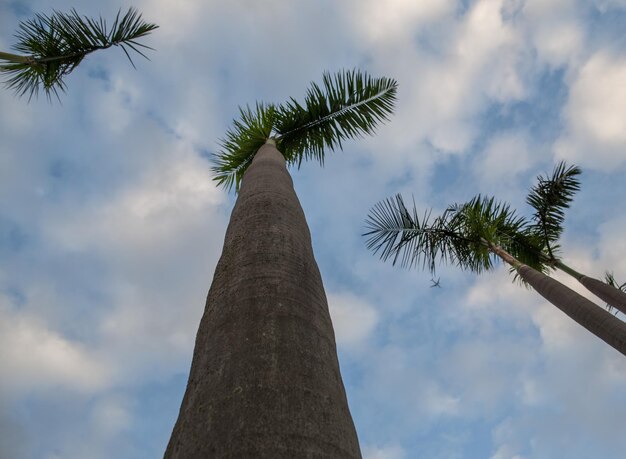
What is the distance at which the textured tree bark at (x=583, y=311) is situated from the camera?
663cm

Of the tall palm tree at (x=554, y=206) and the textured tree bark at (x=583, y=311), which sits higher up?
the tall palm tree at (x=554, y=206)

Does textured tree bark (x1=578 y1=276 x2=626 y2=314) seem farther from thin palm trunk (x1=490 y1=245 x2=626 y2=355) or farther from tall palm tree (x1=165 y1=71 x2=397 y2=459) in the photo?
tall palm tree (x1=165 y1=71 x2=397 y2=459)

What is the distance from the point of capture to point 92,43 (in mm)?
5664

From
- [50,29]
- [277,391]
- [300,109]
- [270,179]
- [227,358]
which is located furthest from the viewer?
[300,109]

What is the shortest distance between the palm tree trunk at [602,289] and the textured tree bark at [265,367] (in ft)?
28.2

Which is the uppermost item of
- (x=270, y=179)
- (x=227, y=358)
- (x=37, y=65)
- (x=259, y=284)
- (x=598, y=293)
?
(x=37, y=65)

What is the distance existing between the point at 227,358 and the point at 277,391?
29cm

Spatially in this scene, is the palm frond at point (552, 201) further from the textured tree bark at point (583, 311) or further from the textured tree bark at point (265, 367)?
the textured tree bark at point (265, 367)

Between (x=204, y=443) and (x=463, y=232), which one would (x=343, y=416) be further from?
(x=463, y=232)

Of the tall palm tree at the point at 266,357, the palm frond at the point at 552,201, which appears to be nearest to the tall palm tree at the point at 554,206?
the palm frond at the point at 552,201

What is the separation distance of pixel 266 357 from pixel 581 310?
24.3 feet

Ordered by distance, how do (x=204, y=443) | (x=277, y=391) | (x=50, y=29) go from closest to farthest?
(x=204, y=443)
(x=277, y=391)
(x=50, y=29)

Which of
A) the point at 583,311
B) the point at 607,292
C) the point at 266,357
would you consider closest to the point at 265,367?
the point at 266,357

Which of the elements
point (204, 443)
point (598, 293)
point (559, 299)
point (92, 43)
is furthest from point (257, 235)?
point (598, 293)
